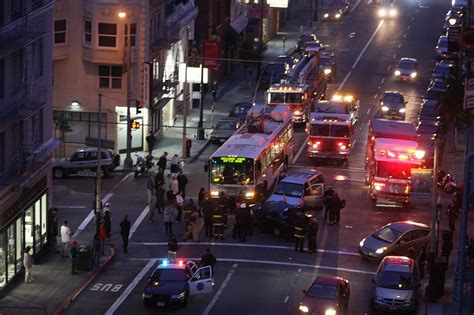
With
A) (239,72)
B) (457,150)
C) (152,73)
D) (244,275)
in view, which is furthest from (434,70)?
(244,275)

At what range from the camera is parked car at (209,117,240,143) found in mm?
77438

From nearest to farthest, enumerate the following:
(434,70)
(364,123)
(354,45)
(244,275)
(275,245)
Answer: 1. (244,275)
2. (275,245)
3. (364,123)
4. (434,70)
5. (354,45)

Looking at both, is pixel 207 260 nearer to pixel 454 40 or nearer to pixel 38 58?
pixel 38 58

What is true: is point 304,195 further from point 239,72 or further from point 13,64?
point 239,72

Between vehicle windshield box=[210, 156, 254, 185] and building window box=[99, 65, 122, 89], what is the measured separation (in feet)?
52.2

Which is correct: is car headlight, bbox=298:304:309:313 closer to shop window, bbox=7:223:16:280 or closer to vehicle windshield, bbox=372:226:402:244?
vehicle windshield, bbox=372:226:402:244

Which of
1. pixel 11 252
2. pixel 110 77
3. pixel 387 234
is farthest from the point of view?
pixel 110 77

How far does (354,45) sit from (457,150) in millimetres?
42449

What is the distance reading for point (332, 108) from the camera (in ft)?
247

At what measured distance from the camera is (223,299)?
47750 mm

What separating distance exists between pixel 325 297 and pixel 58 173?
2599 centimetres

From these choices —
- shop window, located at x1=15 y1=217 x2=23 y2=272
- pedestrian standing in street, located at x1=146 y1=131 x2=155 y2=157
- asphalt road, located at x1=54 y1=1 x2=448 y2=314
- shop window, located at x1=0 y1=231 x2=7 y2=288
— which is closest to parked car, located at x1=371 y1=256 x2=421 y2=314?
asphalt road, located at x1=54 y1=1 x2=448 y2=314

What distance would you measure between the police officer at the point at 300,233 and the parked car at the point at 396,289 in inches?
247

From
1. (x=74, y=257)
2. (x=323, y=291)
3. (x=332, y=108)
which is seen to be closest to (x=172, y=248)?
(x=74, y=257)
